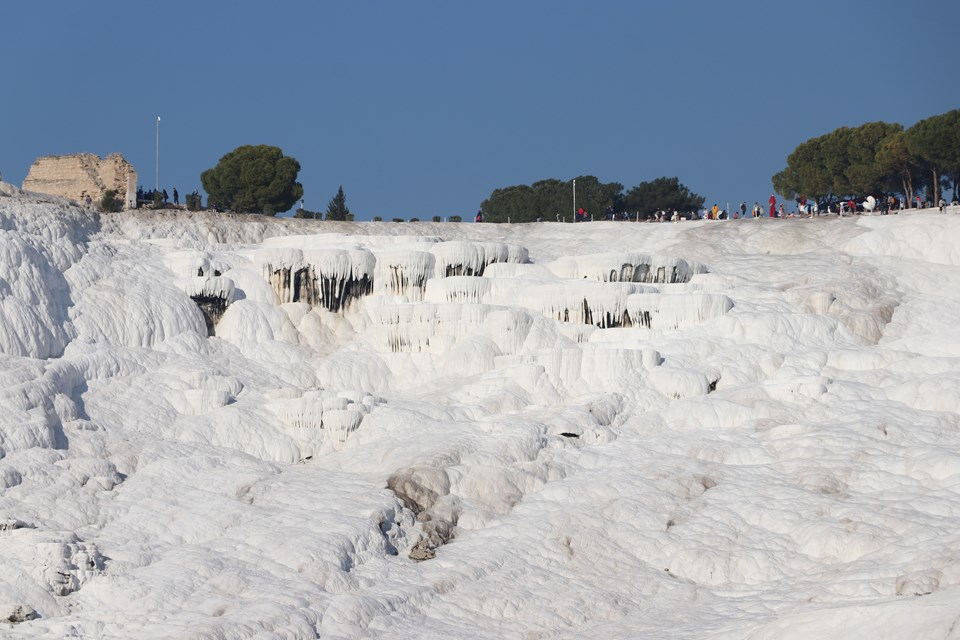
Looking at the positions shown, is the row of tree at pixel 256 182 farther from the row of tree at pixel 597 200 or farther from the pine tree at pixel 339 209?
the row of tree at pixel 597 200

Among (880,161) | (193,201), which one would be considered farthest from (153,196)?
(880,161)

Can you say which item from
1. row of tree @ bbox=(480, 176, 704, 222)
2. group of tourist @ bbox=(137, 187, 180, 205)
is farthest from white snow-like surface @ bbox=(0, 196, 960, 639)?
row of tree @ bbox=(480, 176, 704, 222)

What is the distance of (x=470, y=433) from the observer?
3959 centimetres

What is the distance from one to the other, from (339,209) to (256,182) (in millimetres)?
6709

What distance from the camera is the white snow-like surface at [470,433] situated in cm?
3147

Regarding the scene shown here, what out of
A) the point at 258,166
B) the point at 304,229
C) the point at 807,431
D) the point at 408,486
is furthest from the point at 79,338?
the point at 258,166

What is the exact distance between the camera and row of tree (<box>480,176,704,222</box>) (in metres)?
89.6

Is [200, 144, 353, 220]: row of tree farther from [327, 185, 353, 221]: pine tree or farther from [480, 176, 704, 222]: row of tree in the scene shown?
[480, 176, 704, 222]: row of tree

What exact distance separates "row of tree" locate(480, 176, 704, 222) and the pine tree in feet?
51.3

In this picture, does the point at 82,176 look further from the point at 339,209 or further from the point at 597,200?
the point at 597,200

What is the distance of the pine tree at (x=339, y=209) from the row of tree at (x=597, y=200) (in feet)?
51.3

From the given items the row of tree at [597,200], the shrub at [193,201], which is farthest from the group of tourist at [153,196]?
the row of tree at [597,200]

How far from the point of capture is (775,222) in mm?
59625

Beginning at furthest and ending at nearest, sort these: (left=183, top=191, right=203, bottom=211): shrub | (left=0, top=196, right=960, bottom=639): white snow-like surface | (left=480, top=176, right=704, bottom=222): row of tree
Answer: (left=480, top=176, right=704, bottom=222): row of tree
(left=183, top=191, right=203, bottom=211): shrub
(left=0, top=196, right=960, bottom=639): white snow-like surface
